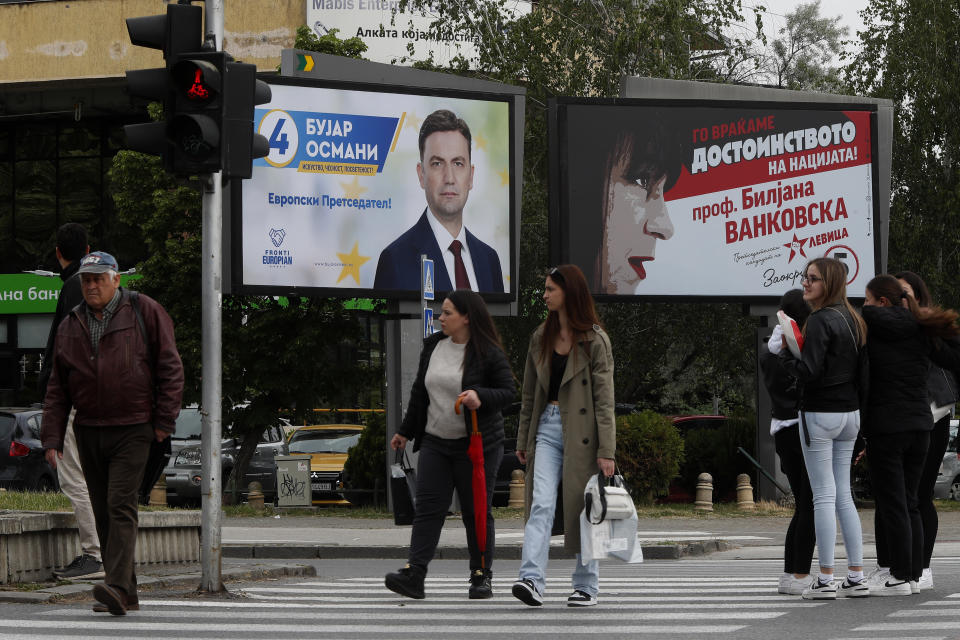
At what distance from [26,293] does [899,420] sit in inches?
1668

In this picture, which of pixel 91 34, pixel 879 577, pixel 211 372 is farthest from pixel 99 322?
pixel 91 34

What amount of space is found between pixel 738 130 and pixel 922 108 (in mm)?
11086

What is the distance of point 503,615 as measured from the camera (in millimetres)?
8117

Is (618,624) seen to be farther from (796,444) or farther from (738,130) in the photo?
(738,130)

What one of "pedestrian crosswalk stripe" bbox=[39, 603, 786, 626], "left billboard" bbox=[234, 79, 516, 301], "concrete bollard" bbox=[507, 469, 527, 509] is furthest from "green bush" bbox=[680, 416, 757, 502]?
"pedestrian crosswalk stripe" bbox=[39, 603, 786, 626]

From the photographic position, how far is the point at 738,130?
23.4 metres

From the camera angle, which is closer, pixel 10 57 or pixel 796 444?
pixel 796 444

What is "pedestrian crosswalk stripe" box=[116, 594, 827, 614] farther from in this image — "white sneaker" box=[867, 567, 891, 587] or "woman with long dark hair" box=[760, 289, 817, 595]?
"white sneaker" box=[867, 567, 891, 587]

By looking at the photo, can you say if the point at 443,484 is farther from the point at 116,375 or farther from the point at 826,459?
the point at 826,459

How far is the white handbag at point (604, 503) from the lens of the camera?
826cm

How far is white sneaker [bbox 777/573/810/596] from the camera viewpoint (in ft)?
29.6

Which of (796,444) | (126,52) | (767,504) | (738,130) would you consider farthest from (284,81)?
(126,52)

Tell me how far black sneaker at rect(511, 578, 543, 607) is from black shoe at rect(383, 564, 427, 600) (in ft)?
2.42

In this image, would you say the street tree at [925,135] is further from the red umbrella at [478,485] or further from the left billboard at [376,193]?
the red umbrella at [478,485]
